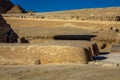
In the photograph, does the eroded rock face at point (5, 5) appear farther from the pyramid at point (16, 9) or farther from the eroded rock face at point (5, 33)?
the eroded rock face at point (5, 33)

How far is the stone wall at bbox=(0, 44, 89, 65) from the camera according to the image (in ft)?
45.7

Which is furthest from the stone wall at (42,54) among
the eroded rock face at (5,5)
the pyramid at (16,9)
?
the pyramid at (16,9)

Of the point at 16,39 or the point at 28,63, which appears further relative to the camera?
the point at 16,39

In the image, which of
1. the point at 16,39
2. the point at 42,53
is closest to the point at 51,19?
the point at 16,39

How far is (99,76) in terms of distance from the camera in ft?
35.9

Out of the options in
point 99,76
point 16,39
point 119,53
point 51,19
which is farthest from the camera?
point 51,19

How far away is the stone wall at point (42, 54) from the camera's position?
13.9m

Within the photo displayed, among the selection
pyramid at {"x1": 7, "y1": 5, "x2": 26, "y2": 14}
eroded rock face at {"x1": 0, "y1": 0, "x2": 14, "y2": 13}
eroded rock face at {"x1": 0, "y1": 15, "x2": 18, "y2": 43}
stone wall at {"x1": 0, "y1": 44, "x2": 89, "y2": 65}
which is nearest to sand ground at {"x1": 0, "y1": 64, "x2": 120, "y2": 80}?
stone wall at {"x1": 0, "y1": 44, "x2": 89, "y2": 65}

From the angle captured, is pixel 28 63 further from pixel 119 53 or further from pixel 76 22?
pixel 76 22

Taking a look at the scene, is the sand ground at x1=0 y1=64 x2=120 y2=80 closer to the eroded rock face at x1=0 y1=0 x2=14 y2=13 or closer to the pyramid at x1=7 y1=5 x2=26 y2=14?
the eroded rock face at x1=0 y1=0 x2=14 y2=13

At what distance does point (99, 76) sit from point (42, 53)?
148 inches

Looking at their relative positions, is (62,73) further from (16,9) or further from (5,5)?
(16,9)

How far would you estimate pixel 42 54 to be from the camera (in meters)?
14.2

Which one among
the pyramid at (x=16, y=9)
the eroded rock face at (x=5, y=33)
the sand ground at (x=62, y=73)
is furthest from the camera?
the pyramid at (x=16, y=9)
